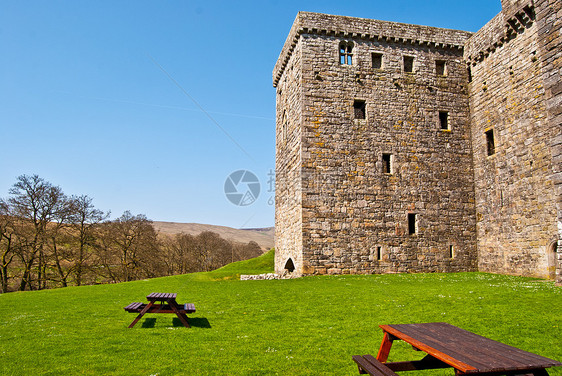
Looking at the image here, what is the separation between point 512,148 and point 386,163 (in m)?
5.37

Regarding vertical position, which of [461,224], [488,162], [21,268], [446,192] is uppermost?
[488,162]

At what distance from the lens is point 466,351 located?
3896mm

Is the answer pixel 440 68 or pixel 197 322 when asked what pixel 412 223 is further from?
pixel 197 322

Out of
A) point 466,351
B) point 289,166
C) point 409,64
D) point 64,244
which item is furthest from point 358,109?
point 64,244

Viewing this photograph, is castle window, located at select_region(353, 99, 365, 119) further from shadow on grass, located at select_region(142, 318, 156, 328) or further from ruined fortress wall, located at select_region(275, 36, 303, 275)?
shadow on grass, located at select_region(142, 318, 156, 328)

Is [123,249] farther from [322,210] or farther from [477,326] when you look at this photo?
[477,326]

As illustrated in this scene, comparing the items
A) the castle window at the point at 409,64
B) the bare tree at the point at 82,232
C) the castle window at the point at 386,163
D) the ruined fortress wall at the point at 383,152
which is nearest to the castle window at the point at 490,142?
the ruined fortress wall at the point at 383,152

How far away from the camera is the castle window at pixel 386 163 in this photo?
1982 cm

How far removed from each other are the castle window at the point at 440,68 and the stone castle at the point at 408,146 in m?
0.05

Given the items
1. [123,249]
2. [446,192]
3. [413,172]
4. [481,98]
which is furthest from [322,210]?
[123,249]

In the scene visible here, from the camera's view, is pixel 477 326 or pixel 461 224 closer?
pixel 477 326

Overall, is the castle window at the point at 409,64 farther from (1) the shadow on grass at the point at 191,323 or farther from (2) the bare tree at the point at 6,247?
(2) the bare tree at the point at 6,247

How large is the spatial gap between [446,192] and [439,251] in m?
2.91

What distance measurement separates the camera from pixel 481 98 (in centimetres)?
1997
